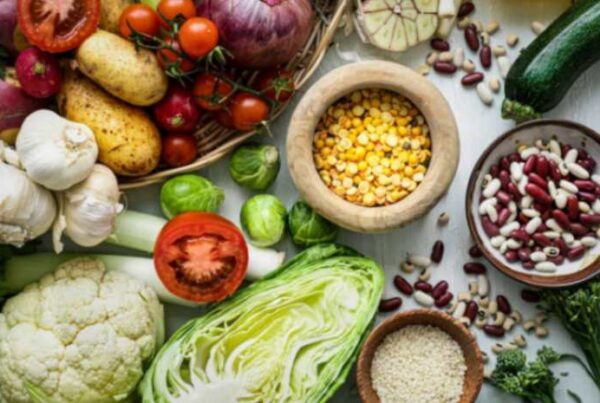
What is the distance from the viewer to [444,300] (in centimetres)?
210

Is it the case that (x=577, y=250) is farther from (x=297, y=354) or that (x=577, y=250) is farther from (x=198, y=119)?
(x=198, y=119)

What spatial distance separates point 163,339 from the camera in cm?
206

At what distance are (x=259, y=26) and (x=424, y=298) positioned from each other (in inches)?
28.5

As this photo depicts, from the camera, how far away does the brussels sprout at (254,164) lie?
2018mm

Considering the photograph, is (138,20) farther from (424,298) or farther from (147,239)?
(424,298)

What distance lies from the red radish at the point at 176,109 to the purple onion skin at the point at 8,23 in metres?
0.33

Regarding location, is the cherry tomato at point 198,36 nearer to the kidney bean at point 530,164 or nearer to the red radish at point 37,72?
the red radish at point 37,72

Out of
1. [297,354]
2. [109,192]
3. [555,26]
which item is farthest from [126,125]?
[555,26]

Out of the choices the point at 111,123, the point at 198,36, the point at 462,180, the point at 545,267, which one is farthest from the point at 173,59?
the point at 545,267

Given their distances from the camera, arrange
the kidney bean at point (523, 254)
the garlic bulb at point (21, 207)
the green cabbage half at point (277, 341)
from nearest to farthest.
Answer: the garlic bulb at point (21, 207)
the green cabbage half at point (277, 341)
the kidney bean at point (523, 254)

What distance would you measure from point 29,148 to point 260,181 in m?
0.50

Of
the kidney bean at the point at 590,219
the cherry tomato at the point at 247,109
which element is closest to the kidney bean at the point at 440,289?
the kidney bean at the point at 590,219

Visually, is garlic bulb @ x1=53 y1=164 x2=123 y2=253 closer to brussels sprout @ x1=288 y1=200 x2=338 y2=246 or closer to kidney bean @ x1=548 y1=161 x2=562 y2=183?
brussels sprout @ x1=288 y1=200 x2=338 y2=246

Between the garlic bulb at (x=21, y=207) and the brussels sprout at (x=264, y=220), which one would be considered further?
the brussels sprout at (x=264, y=220)
